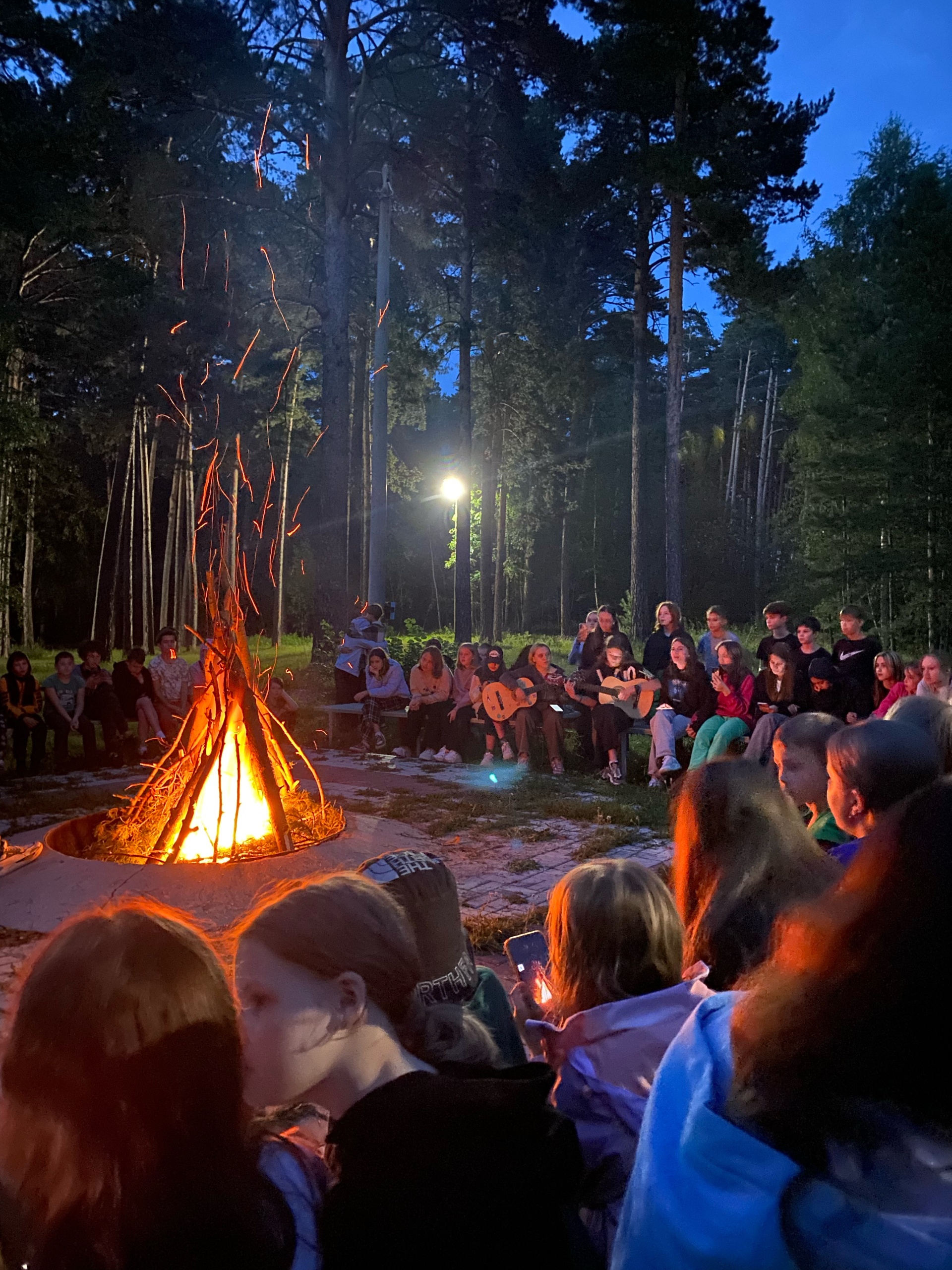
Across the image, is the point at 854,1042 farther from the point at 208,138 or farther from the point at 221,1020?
the point at 208,138

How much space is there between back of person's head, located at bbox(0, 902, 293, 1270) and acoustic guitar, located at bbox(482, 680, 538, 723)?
8.29 meters

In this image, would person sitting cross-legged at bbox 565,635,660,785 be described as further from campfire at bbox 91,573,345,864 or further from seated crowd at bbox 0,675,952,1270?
seated crowd at bbox 0,675,952,1270

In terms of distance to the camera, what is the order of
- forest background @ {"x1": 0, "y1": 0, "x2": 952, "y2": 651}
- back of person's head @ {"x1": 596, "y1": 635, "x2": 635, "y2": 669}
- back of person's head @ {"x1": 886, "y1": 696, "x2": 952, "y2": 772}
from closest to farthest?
back of person's head @ {"x1": 886, "y1": 696, "x2": 952, "y2": 772}, back of person's head @ {"x1": 596, "y1": 635, "x2": 635, "y2": 669}, forest background @ {"x1": 0, "y1": 0, "x2": 952, "y2": 651}

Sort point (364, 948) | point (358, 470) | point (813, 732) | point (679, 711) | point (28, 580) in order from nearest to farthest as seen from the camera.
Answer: point (364, 948) < point (813, 732) < point (679, 711) < point (28, 580) < point (358, 470)

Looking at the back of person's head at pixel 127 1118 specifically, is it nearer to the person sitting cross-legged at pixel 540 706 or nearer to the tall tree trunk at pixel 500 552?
the person sitting cross-legged at pixel 540 706

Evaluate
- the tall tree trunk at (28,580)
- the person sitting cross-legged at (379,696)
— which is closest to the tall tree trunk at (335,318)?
the person sitting cross-legged at (379,696)

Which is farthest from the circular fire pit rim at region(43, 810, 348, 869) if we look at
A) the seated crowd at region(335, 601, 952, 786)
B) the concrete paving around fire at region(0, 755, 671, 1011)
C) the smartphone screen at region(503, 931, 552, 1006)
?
the seated crowd at region(335, 601, 952, 786)

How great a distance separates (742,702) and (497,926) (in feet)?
13.9

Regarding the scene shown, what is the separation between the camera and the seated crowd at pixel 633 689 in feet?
25.5

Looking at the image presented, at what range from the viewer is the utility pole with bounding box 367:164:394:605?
492 inches

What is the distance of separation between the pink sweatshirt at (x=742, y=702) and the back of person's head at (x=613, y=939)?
6.27 meters

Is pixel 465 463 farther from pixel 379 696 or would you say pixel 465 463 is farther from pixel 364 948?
pixel 364 948

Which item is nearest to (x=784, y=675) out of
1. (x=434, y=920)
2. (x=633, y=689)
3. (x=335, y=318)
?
(x=633, y=689)

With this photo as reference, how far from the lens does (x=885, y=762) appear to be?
2.37m
